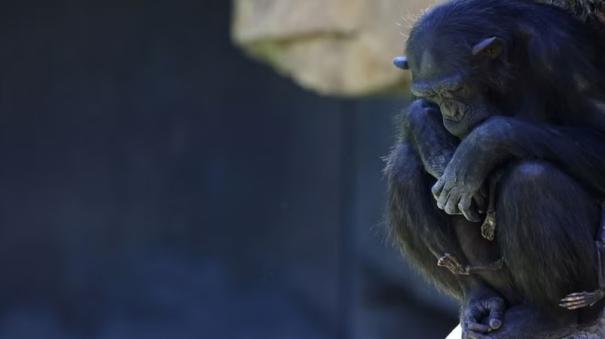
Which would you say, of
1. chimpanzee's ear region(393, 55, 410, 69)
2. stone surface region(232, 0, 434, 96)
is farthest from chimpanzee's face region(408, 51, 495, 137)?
stone surface region(232, 0, 434, 96)

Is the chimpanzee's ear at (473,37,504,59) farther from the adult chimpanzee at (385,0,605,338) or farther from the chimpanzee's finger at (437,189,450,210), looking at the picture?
the chimpanzee's finger at (437,189,450,210)

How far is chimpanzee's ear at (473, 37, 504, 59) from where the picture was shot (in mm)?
3111

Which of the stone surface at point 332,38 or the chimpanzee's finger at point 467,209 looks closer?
the chimpanzee's finger at point 467,209

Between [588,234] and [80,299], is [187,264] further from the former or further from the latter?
[588,234]

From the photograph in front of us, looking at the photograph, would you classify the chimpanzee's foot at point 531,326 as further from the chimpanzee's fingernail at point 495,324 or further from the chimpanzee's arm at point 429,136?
the chimpanzee's arm at point 429,136

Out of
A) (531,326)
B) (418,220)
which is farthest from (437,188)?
(531,326)

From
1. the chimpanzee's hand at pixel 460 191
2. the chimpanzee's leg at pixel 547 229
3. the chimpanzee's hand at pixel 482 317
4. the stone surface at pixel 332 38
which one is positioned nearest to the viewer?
the chimpanzee's leg at pixel 547 229

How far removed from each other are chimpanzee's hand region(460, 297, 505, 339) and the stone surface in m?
3.32

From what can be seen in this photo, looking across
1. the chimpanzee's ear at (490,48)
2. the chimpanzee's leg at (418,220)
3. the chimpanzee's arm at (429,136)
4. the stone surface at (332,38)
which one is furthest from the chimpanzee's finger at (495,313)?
the stone surface at (332,38)

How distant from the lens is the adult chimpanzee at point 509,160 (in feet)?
9.83

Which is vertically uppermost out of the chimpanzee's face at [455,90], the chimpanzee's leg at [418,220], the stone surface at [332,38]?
the chimpanzee's face at [455,90]

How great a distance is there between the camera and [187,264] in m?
8.63

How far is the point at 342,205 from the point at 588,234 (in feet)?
17.5

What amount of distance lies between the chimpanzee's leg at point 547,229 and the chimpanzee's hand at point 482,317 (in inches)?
6.7
